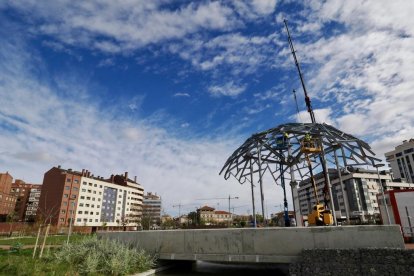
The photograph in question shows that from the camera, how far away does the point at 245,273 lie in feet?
51.7

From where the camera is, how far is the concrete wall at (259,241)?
1112 centimetres

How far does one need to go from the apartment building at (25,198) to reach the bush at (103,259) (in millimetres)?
106854

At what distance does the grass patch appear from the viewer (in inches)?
451

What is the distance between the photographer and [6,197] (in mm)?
96438

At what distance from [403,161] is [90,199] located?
352 ft

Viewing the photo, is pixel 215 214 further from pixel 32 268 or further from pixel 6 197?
pixel 32 268

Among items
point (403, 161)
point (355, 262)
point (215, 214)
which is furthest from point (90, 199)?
point (403, 161)

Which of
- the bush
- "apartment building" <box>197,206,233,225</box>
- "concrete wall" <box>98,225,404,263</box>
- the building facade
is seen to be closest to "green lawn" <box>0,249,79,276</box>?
the bush

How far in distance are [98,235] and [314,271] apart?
44.3 ft

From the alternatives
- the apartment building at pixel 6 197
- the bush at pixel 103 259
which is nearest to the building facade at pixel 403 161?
the bush at pixel 103 259

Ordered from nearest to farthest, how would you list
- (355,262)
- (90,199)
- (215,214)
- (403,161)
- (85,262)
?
(355,262)
(85,262)
(90,199)
(403,161)
(215,214)

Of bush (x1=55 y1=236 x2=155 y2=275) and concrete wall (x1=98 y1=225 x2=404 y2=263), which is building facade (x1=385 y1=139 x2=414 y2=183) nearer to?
concrete wall (x1=98 y1=225 x2=404 y2=263)

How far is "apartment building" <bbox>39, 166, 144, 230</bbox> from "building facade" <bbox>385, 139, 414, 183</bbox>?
94.5 meters

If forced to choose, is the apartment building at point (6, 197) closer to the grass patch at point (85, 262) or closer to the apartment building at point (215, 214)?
the apartment building at point (215, 214)
